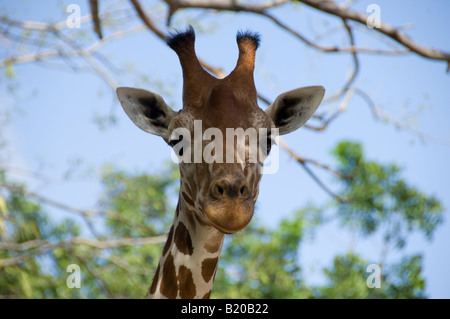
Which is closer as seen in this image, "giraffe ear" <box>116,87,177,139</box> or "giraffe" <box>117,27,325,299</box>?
"giraffe" <box>117,27,325,299</box>

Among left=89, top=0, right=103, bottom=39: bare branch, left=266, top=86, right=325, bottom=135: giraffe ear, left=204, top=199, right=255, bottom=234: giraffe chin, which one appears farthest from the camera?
left=89, top=0, right=103, bottom=39: bare branch

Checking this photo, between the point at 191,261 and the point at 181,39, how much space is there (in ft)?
5.13

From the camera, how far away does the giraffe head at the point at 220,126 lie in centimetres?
303

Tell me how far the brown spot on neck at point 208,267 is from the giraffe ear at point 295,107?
107cm

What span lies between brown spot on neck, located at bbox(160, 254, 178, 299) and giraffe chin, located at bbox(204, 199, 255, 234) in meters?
0.87

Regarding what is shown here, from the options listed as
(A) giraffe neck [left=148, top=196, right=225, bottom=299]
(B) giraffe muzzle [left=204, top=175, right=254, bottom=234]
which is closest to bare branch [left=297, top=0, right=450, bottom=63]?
(A) giraffe neck [left=148, top=196, right=225, bottom=299]

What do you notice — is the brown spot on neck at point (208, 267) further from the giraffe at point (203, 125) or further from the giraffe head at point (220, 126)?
the giraffe head at point (220, 126)

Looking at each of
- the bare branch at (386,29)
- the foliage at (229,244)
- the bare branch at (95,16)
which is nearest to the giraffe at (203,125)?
the bare branch at (386,29)

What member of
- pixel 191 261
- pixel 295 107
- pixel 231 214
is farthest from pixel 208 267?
pixel 295 107

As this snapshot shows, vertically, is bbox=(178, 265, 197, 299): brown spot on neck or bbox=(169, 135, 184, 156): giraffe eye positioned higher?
bbox=(169, 135, 184, 156): giraffe eye

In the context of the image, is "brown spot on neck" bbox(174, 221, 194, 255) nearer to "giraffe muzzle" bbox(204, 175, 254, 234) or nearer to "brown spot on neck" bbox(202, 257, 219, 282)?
"brown spot on neck" bbox(202, 257, 219, 282)

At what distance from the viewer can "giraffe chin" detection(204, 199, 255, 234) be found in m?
2.94

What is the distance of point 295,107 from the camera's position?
3990mm
